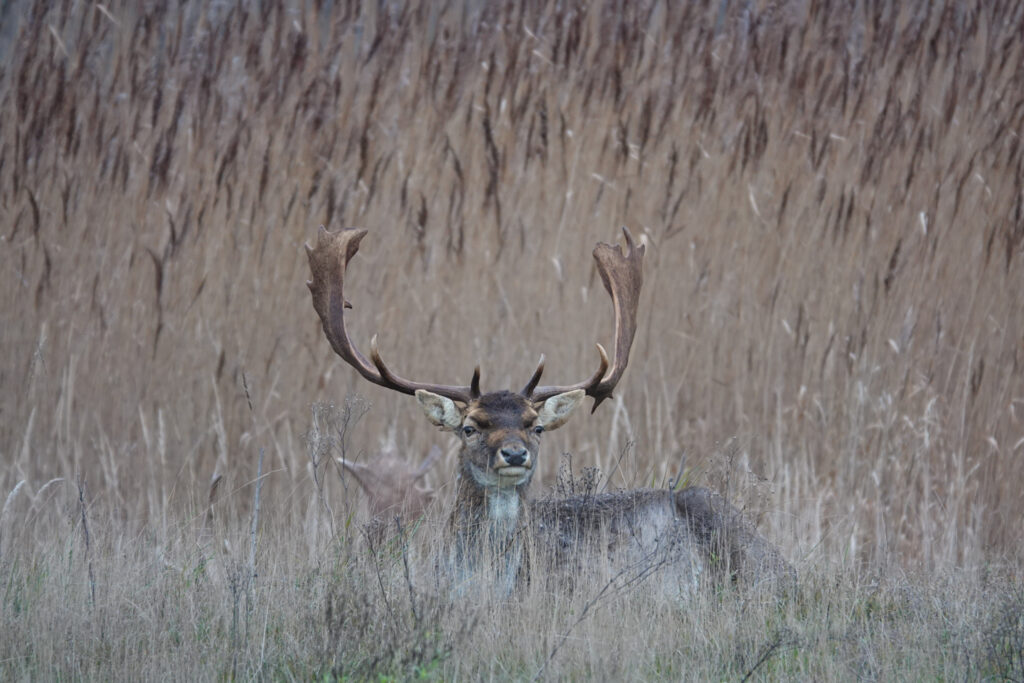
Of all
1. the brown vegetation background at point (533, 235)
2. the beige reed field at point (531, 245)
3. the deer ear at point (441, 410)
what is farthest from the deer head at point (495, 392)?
the brown vegetation background at point (533, 235)

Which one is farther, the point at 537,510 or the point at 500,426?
the point at 537,510

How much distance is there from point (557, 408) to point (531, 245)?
1.64 metres

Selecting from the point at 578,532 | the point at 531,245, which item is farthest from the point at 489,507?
the point at 531,245

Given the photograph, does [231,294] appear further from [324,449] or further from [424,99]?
[324,449]

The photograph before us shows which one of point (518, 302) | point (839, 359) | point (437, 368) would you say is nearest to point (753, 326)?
point (839, 359)

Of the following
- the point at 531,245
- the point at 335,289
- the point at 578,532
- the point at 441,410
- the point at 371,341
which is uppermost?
the point at 531,245

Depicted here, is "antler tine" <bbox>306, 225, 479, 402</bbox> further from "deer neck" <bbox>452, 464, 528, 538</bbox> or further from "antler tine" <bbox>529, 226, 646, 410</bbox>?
"antler tine" <bbox>529, 226, 646, 410</bbox>

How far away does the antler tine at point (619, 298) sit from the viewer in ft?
16.6

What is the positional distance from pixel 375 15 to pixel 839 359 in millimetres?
3300

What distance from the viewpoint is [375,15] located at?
6852 mm

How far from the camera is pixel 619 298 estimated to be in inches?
205

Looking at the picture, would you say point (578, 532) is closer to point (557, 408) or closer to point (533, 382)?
point (557, 408)

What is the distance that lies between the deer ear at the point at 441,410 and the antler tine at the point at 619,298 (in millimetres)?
402

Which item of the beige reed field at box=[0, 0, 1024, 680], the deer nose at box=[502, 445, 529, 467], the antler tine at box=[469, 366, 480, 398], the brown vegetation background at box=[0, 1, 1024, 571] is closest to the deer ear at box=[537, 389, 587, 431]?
the antler tine at box=[469, 366, 480, 398]
